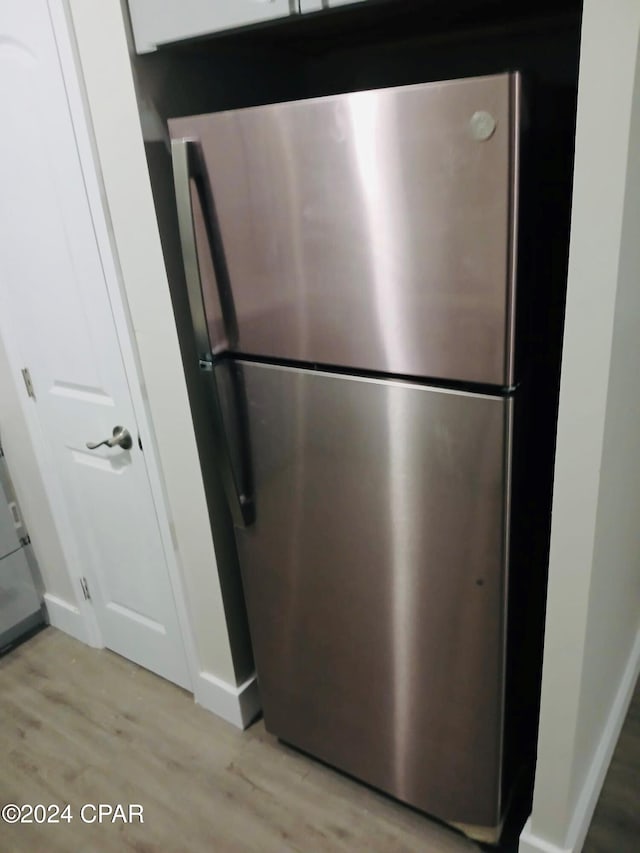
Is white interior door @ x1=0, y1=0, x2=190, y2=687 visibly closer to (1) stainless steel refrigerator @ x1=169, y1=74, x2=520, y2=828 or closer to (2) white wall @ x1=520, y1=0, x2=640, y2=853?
(1) stainless steel refrigerator @ x1=169, y1=74, x2=520, y2=828

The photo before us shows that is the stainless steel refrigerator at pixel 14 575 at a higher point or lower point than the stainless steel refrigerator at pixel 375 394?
lower

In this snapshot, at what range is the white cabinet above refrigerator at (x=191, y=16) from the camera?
1074 mm

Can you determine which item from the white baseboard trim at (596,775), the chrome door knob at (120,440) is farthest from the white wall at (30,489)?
the white baseboard trim at (596,775)

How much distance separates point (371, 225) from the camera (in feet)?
3.53

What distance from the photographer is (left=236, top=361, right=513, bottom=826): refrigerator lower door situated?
3.86 ft

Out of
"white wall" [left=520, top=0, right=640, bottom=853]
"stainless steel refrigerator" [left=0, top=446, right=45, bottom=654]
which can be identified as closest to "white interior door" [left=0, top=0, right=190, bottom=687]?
"stainless steel refrigerator" [left=0, top=446, right=45, bottom=654]

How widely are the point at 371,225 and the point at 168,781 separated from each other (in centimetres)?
159

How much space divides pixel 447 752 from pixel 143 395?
3.72 feet

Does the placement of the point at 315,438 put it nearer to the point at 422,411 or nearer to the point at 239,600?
the point at 422,411

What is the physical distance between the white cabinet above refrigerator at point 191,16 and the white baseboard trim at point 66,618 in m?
1.86

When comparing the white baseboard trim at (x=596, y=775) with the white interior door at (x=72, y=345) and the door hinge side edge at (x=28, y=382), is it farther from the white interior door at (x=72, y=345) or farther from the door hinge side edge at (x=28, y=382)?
the door hinge side edge at (x=28, y=382)

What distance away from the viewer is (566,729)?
1252mm

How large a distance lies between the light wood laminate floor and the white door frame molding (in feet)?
0.64

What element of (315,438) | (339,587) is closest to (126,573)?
(339,587)
